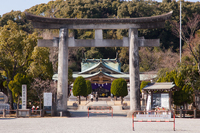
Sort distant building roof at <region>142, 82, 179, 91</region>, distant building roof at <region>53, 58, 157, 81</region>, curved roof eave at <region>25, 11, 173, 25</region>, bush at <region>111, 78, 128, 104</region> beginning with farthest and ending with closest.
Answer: distant building roof at <region>53, 58, 157, 81</region> < bush at <region>111, 78, 128, 104</region> < curved roof eave at <region>25, 11, 173, 25</region> < distant building roof at <region>142, 82, 179, 91</region>

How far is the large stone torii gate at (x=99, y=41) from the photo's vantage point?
21.7 metres

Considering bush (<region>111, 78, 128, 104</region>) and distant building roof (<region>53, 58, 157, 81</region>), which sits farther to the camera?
distant building roof (<region>53, 58, 157, 81</region>)

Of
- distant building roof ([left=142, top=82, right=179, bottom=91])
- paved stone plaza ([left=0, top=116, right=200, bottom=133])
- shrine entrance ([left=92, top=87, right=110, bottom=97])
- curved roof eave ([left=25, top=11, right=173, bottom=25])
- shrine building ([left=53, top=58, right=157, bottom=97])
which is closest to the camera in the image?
paved stone plaza ([left=0, top=116, right=200, bottom=133])

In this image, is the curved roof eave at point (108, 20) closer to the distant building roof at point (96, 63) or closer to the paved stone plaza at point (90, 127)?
the paved stone plaza at point (90, 127)

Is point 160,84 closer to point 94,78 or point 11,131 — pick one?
point 11,131

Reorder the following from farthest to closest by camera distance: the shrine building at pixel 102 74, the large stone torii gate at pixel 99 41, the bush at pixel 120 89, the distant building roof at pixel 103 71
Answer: the shrine building at pixel 102 74
the distant building roof at pixel 103 71
the bush at pixel 120 89
the large stone torii gate at pixel 99 41

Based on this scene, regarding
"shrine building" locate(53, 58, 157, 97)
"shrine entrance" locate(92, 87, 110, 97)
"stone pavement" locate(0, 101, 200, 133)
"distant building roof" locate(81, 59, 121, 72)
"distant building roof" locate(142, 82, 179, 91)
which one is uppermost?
"distant building roof" locate(81, 59, 121, 72)

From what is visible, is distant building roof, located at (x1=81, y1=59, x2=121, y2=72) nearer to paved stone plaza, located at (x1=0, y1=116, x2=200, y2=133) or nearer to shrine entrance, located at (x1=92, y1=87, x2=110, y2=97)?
shrine entrance, located at (x1=92, y1=87, x2=110, y2=97)

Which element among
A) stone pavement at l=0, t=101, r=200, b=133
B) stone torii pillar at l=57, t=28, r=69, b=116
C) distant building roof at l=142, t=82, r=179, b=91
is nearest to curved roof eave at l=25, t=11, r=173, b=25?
stone torii pillar at l=57, t=28, r=69, b=116

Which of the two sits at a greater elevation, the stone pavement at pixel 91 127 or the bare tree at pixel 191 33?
the bare tree at pixel 191 33

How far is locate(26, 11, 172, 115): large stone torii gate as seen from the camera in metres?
21.7

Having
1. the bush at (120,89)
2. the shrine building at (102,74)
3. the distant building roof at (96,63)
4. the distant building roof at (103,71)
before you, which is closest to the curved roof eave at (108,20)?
the bush at (120,89)

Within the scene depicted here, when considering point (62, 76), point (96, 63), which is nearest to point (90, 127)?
point (62, 76)

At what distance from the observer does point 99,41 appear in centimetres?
2217
